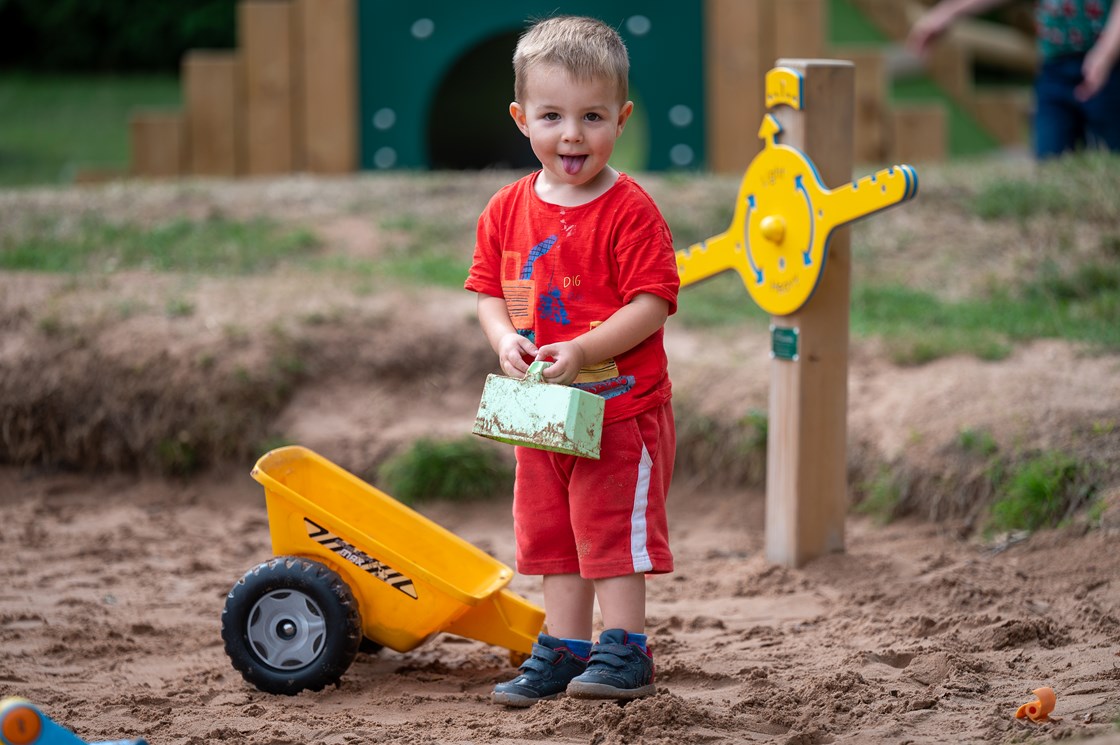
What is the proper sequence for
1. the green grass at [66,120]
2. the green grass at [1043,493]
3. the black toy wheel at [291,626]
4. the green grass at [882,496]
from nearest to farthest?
the black toy wheel at [291,626]
the green grass at [1043,493]
the green grass at [882,496]
the green grass at [66,120]

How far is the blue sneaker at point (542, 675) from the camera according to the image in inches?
112

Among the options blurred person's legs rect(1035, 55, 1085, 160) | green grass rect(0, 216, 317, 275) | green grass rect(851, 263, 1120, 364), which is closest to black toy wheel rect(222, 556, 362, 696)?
green grass rect(851, 263, 1120, 364)

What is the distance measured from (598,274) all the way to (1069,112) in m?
4.80

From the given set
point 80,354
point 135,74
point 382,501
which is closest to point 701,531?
point 382,501

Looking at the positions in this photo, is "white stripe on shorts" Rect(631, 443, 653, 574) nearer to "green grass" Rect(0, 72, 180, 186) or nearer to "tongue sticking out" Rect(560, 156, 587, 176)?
"tongue sticking out" Rect(560, 156, 587, 176)

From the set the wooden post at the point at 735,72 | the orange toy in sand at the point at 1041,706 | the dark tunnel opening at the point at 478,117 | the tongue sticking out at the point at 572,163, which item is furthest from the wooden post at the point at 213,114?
the orange toy in sand at the point at 1041,706

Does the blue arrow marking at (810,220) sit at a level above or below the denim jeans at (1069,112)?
below

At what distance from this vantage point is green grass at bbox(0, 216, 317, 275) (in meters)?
5.69

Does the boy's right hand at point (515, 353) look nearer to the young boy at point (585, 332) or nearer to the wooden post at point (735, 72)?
the young boy at point (585, 332)

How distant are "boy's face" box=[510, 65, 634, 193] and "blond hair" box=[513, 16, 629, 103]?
2 centimetres

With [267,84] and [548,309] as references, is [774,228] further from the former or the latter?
[267,84]

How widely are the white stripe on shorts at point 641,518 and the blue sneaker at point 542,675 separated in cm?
25

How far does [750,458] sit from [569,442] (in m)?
2.02

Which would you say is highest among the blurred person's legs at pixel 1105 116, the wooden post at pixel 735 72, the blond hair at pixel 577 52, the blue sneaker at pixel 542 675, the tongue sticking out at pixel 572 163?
the wooden post at pixel 735 72
